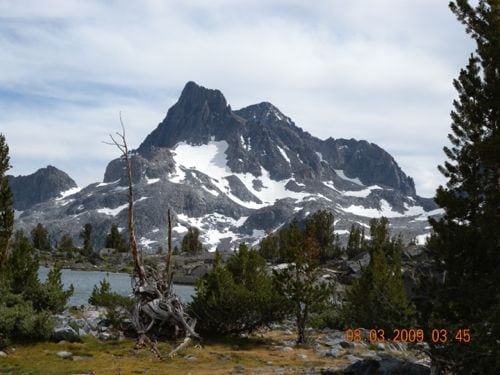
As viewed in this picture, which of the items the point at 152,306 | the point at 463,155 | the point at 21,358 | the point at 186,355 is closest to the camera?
the point at 463,155

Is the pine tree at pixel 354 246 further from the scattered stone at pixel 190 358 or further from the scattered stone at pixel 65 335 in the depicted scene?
the scattered stone at pixel 190 358

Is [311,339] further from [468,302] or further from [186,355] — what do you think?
[468,302]

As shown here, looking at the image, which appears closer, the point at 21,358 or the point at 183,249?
the point at 21,358

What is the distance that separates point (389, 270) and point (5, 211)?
22.3 meters

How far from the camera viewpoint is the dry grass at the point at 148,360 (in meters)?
17.8

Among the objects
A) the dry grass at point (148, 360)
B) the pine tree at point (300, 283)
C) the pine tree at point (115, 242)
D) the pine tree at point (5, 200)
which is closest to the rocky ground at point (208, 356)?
the dry grass at point (148, 360)

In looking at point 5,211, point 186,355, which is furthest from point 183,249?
point 186,355

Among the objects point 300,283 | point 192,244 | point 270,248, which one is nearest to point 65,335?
point 300,283

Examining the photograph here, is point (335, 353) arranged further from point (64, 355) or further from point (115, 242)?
point (115, 242)

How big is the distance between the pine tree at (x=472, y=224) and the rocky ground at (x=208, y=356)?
170 cm

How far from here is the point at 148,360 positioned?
1969 cm

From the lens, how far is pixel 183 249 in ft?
586

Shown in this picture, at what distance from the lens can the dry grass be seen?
58.4 feet

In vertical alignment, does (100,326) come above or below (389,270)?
below
